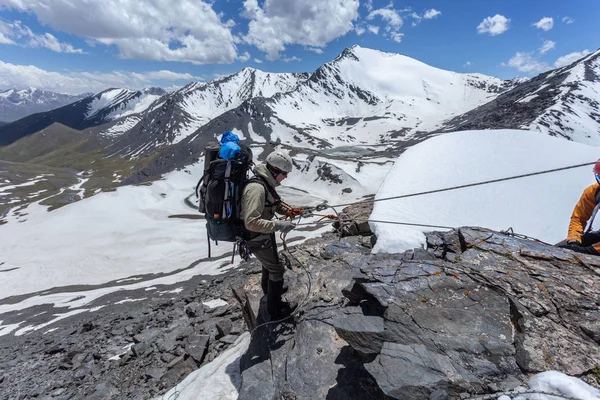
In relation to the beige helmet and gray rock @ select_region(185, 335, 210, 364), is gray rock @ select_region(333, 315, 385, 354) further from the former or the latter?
gray rock @ select_region(185, 335, 210, 364)

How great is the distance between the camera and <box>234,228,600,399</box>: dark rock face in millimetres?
4457

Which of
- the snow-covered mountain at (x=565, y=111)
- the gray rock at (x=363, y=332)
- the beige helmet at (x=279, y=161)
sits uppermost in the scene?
the snow-covered mountain at (x=565, y=111)

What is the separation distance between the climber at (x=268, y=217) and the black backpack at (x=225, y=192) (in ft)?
0.68

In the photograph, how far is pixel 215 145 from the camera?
722 centimetres

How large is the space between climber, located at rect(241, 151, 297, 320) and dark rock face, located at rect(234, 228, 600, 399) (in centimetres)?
69

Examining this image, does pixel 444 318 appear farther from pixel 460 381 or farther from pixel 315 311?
pixel 315 311

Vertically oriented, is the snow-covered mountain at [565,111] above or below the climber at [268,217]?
above

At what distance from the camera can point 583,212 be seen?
7.49 meters

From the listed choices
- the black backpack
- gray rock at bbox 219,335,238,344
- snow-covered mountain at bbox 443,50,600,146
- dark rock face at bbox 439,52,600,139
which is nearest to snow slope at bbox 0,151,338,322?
gray rock at bbox 219,335,238,344

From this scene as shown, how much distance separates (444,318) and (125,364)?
1086 centimetres

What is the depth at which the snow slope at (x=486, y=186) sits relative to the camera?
14.1m

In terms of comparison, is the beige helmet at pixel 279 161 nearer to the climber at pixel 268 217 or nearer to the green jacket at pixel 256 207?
the climber at pixel 268 217

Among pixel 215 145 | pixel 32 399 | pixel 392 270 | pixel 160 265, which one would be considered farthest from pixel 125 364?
pixel 160 265

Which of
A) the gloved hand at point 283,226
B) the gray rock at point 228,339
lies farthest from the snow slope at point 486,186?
the gloved hand at point 283,226
